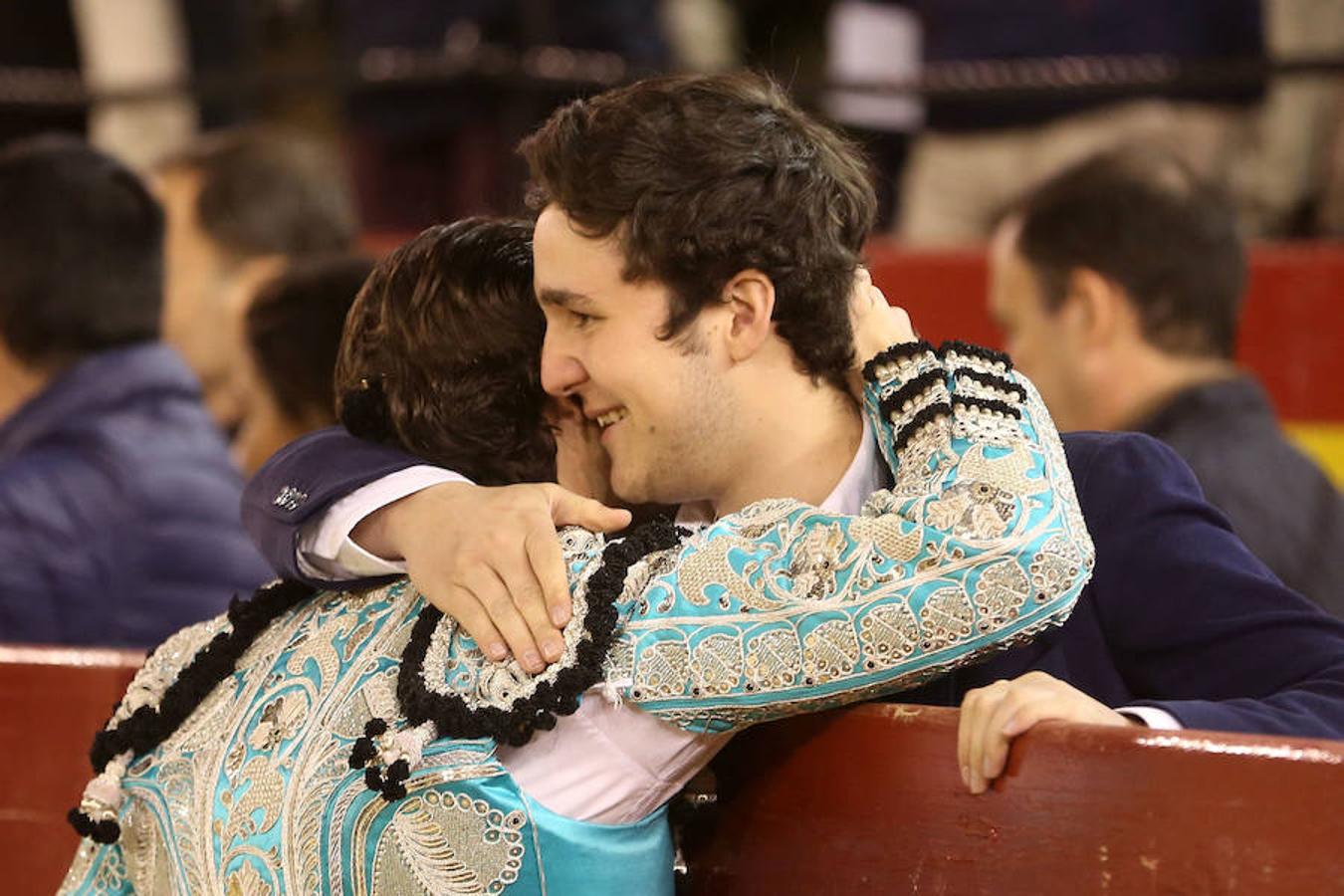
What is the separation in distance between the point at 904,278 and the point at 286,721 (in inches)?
105

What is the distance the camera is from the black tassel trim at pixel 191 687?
1.85 metres

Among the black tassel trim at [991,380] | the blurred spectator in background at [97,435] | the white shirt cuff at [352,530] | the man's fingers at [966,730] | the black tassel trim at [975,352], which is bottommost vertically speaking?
the blurred spectator in background at [97,435]

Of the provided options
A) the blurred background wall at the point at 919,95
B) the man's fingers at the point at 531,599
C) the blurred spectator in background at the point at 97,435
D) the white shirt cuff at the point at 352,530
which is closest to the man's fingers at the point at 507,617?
the man's fingers at the point at 531,599

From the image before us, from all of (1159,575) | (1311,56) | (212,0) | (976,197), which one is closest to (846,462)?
(1159,575)

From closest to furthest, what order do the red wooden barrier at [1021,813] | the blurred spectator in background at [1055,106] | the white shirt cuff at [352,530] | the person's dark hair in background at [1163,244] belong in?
the red wooden barrier at [1021,813] < the white shirt cuff at [352,530] < the person's dark hair in background at [1163,244] < the blurred spectator in background at [1055,106]

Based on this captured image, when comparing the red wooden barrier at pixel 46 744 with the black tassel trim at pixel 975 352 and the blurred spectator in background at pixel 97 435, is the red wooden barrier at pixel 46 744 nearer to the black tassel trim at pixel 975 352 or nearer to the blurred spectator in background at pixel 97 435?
the blurred spectator in background at pixel 97 435

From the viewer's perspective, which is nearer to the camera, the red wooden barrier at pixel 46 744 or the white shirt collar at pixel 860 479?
the white shirt collar at pixel 860 479

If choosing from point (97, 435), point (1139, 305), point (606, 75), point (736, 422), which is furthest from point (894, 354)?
point (606, 75)

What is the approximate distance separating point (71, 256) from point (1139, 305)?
1.62 meters

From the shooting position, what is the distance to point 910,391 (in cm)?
169

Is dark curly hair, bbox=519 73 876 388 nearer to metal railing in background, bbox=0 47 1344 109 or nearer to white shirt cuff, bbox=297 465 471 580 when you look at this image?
white shirt cuff, bbox=297 465 471 580

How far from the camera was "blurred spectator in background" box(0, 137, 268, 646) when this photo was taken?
3.16 metres

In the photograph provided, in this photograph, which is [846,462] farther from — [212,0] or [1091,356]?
[212,0]

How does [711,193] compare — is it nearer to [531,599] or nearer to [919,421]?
[919,421]
